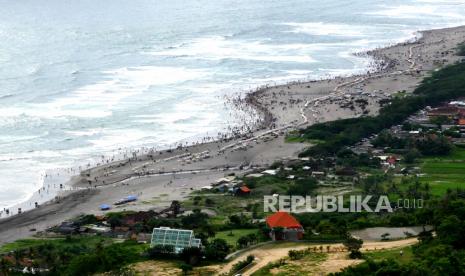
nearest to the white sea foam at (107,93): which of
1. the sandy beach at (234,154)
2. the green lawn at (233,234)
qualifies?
the sandy beach at (234,154)

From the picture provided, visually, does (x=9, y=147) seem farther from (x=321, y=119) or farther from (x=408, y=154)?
(x=408, y=154)

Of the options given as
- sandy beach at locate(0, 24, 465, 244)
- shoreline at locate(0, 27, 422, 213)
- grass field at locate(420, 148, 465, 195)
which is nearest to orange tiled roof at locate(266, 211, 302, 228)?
sandy beach at locate(0, 24, 465, 244)

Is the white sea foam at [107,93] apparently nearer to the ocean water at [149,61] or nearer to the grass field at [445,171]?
the ocean water at [149,61]

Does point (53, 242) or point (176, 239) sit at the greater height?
point (176, 239)

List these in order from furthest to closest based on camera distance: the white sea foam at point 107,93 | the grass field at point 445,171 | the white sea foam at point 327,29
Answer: the white sea foam at point 327,29 → the white sea foam at point 107,93 → the grass field at point 445,171

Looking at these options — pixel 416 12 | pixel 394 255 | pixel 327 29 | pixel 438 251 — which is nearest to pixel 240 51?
pixel 327 29

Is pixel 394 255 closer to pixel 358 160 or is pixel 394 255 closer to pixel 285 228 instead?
pixel 285 228
